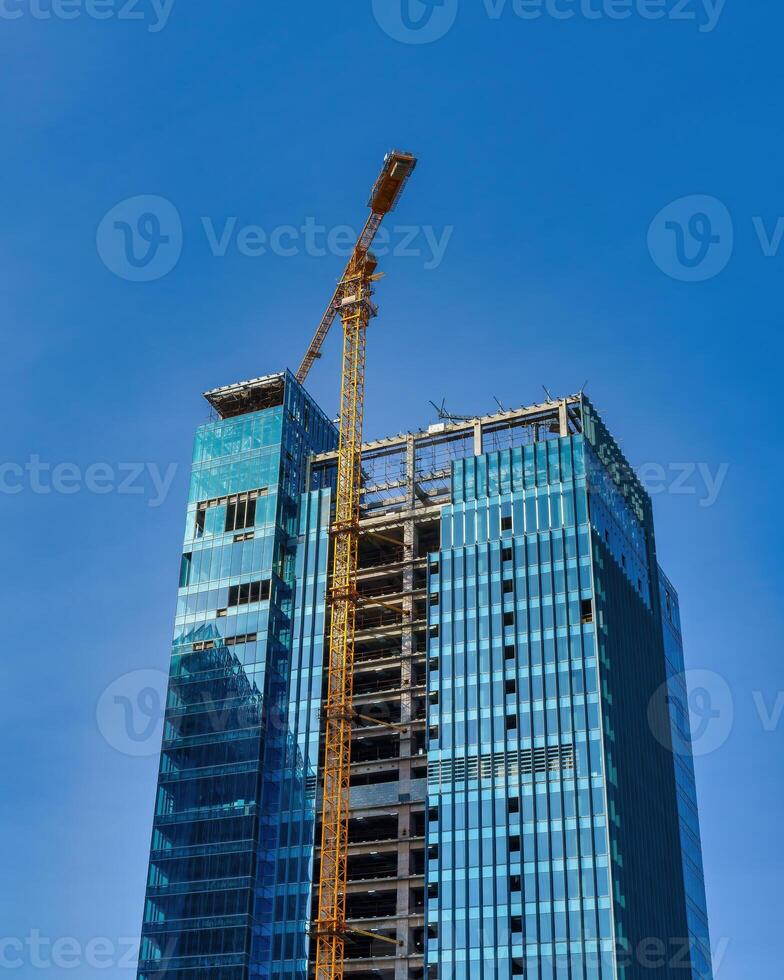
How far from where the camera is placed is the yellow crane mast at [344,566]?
14575cm

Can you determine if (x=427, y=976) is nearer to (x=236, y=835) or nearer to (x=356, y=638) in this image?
(x=236, y=835)

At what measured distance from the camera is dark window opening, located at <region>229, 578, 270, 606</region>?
543 ft

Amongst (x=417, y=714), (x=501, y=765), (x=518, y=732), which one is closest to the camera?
(x=501, y=765)

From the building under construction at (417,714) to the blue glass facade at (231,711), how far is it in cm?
27

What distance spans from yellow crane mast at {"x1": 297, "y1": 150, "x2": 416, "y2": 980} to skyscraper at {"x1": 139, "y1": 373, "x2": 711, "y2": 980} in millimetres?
2053

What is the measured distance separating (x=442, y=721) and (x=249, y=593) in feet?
99.6

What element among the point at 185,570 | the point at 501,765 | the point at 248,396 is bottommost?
the point at 501,765

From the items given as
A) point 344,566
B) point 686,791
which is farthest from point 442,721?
point 686,791

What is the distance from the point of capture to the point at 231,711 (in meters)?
160

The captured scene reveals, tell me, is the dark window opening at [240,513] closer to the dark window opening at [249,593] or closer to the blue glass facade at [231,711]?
the blue glass facade at [231,711]

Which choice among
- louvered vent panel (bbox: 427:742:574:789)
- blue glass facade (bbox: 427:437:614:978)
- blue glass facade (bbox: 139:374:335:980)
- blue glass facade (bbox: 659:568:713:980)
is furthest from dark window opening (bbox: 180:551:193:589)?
blue glass facade (bbox: 659:568:713:980)

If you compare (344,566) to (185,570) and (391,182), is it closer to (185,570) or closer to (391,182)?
(185,570)

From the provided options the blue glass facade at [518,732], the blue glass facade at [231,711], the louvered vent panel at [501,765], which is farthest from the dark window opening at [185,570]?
the louvered vent panel at [501,765]

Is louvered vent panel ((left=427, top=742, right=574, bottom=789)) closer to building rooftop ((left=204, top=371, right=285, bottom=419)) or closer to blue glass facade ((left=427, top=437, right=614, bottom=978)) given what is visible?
blue glass facade ((left=427, top=437, right=614, bottom=978))
